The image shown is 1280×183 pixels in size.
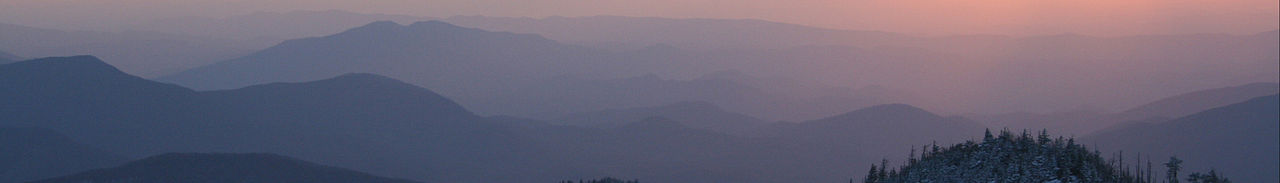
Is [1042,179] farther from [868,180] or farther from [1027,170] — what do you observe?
[868,180]

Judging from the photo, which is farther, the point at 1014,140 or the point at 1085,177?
the point at 1014,140

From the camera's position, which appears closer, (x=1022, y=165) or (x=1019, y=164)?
(x=1022, y=165)

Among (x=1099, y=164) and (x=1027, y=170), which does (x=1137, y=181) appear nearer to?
(x=1099, y=164)

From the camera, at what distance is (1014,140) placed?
363ft

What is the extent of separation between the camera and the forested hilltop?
99.6 metres

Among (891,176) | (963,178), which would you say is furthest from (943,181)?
(891,176)

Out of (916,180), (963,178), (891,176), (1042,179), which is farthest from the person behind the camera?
(891,176)

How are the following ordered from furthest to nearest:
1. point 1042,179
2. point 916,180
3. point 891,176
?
point 891,176 → point 916,180 → point 1042,179

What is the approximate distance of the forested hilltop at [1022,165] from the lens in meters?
99.6

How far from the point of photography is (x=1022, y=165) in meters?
102

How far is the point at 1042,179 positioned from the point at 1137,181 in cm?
1651

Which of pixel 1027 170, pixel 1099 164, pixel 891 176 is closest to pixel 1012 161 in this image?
pixel 1027 170

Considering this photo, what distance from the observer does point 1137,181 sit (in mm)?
108375

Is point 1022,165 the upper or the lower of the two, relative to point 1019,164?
lower
